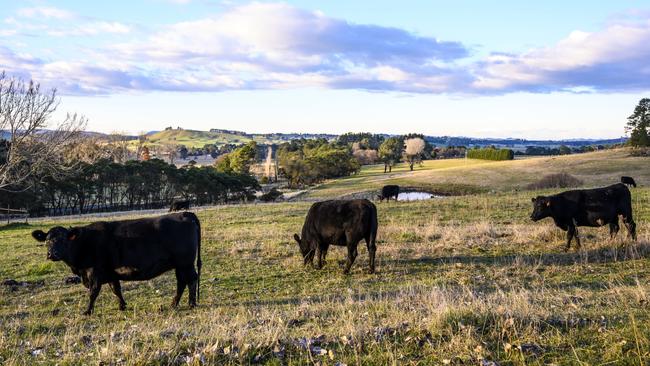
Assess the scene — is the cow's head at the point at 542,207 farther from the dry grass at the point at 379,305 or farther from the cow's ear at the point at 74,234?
the cow's ear at the point at 74,234

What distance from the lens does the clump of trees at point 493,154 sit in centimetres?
12462

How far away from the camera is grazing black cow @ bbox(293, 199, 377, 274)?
47.2 feet

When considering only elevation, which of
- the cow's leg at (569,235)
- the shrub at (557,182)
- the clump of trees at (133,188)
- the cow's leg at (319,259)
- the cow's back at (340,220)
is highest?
the cow's back at (340,220)

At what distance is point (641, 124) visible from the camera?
8306cm

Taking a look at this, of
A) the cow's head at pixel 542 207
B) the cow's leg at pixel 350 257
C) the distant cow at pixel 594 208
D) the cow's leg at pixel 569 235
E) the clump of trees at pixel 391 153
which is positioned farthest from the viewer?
the clump of trees at pixel 391 153

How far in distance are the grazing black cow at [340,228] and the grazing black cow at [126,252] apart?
15.2ft

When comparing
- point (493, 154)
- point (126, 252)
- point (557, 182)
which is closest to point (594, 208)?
point (126, 252)

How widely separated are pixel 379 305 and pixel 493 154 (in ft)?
412

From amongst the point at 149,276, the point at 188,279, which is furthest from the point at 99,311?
the point at 188,279

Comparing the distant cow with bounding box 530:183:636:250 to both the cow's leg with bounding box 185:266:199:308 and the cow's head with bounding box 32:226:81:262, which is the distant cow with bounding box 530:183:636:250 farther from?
the cow's head with bounding box 32:226:81:262

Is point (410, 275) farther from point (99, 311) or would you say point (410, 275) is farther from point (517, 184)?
point (517, 184)

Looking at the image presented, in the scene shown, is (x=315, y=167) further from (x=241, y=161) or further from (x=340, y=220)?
(x=340, y=220)

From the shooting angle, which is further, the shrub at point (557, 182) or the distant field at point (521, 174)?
the distant field at point (521, 174)

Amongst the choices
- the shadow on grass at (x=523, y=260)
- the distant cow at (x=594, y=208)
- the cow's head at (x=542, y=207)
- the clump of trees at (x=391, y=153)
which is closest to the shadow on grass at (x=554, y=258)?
the shadow on grass at (x=523, y=260)
